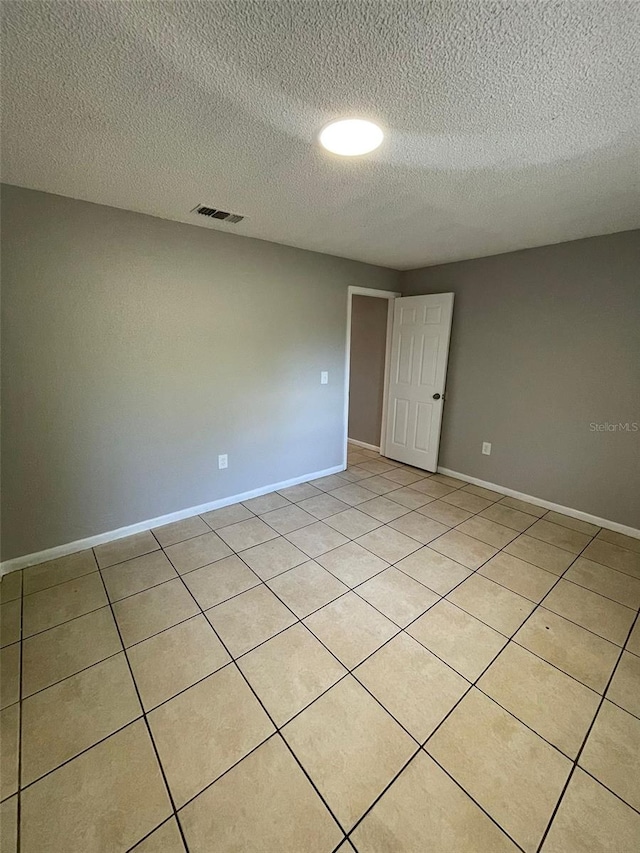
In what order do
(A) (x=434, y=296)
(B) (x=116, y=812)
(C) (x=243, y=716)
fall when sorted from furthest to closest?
(A) (x=434, y=296)
(C) (x=243, y=716)
(B) (x=116, y=812)

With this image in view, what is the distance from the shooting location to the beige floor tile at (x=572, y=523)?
9.34 ft

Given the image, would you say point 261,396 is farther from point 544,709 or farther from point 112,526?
point 544,709

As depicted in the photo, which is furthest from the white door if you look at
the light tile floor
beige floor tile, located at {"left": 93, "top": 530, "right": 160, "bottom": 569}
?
beige floor tile, located at {"left": 93, "top": 530, "right": 160, "bottom": 569}

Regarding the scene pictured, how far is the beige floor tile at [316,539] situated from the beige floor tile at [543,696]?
1.21 meters

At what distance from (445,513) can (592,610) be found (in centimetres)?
122

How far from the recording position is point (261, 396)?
10.4ft

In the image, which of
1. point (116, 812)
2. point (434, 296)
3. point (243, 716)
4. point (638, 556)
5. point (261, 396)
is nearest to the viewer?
point (116, 812)

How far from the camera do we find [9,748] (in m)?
1.25

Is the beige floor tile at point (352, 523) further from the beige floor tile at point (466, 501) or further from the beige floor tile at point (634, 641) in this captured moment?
the beige floor tile at point (634, 641)

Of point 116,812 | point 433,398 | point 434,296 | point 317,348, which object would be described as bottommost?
point 116,812

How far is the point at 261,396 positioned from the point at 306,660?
2114mm

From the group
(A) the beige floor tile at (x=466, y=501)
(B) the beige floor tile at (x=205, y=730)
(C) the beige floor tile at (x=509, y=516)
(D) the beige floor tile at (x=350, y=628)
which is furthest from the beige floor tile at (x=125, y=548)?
(C) the beige floor tile at (x=509, y=516)

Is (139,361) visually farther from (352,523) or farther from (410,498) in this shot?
(410,498)

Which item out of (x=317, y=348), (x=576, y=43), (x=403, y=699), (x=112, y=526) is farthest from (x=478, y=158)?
(x=112, y=526)
